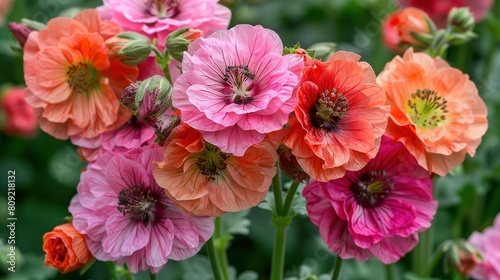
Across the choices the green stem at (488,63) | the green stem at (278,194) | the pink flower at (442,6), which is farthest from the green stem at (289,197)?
the green stem at (488,63)

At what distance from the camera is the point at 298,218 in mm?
2344

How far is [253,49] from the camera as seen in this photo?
1.18m

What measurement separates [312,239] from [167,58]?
1.12 meters

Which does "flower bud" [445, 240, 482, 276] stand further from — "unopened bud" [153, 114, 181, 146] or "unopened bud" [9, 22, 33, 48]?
"unopened bud" [9, 22, 33, 48]

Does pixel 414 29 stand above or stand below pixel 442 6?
above

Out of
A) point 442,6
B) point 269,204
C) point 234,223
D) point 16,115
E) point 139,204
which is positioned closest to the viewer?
point 139,204

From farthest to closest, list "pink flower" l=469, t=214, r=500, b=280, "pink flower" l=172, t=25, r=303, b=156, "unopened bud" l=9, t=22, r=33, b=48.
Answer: "pink flower" l=469, t=214, r=500, b=280, "unopened bud" l=9, t=22, r=33, b=48, "pink flower" l=172, t=25, r=303, b=156

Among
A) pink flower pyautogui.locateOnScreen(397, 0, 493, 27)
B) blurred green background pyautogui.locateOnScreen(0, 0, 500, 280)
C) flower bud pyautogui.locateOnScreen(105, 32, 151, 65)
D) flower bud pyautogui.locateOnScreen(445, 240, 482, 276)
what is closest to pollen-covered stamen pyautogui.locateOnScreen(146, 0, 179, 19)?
flower bud pyautogui.locateOnScreen(105, 32, 151, 65)

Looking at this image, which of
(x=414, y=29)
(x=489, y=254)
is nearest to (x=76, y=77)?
(x=414, y=29)

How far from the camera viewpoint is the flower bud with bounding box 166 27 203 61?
4.10 feet

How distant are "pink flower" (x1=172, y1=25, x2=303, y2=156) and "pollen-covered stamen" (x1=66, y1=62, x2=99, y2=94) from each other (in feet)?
1.01

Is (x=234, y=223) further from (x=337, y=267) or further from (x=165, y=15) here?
(x=165, y=15)

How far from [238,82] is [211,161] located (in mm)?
133

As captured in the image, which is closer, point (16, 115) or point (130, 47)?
point (130, 47)
